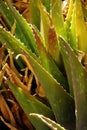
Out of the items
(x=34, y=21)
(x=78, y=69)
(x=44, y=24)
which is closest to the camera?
(x=78, y=69)

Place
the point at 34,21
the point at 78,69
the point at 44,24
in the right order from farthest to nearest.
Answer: the point at 34,21, the point at 44,24, the point at 78,69

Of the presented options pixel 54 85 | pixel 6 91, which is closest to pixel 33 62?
pixel 54 85

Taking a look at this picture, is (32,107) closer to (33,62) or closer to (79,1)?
(33,62)

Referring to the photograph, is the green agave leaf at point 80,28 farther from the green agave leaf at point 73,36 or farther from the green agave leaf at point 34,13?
the green agave leaf at point 34,13

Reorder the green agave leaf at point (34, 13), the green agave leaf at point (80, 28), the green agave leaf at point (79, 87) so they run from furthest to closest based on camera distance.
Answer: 1. the green agave leaf at point (34, 13)
2. the green agave leaf at point (80, 28)
3. the green agave leaf at point (79, 87)

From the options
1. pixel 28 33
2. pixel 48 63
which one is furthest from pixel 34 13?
pixel 48 63

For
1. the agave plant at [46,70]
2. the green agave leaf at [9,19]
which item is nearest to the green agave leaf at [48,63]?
the agave plant at [46,70]

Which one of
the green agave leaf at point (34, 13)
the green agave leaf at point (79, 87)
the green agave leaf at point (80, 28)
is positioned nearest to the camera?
the green agave leaf at point (79, 87)
